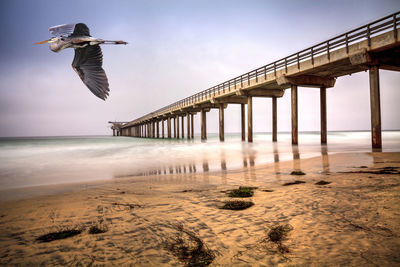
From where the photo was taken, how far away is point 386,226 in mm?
2475

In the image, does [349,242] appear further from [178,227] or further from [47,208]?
[47,208]

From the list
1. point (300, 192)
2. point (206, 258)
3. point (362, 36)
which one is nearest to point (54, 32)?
point (206, 258)

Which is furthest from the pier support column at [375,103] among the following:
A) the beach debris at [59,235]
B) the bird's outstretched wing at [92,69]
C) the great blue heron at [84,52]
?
the beach debris at [59,235]

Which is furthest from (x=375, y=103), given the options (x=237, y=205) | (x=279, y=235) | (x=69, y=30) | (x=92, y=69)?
(x=69, y=30)

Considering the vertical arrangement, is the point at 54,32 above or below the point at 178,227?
above

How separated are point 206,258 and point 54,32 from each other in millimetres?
6858

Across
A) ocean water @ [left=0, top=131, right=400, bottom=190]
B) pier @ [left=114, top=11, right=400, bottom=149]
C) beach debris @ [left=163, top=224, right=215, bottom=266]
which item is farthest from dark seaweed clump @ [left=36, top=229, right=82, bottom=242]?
pier @ [left=114, top=11, right=400, bottom=149]

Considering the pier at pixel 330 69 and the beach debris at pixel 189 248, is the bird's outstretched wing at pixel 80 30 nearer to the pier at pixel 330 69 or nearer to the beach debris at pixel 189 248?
the beach debris at pixel 189 248

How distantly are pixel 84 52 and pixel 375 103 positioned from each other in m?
14.7

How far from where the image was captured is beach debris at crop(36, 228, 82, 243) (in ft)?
8.60

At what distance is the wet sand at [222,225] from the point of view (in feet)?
6.91

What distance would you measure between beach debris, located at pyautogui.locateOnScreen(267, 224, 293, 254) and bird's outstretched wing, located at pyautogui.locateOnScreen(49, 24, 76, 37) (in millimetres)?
6849

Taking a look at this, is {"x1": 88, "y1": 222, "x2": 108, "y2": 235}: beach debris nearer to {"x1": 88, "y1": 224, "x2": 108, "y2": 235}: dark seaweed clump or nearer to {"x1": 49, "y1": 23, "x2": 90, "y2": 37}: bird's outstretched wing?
{"x1": 88, "y1": 224, "x2": 108, "y2": 235}: dark seaweed clump

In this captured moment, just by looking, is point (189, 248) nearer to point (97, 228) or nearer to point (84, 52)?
point (97, 228)
